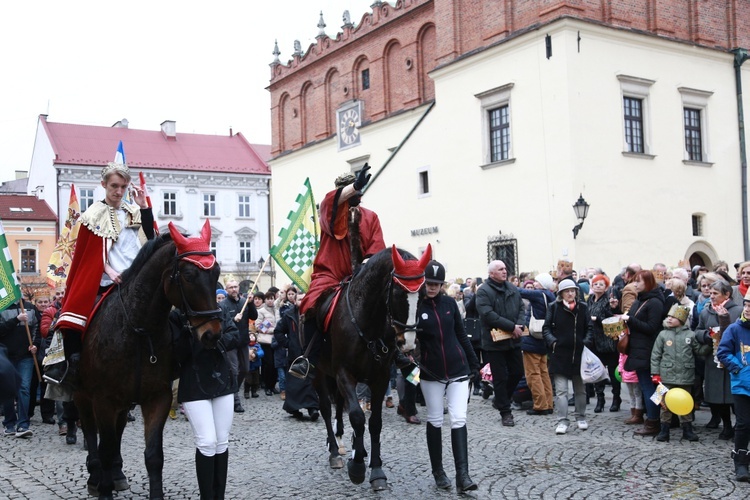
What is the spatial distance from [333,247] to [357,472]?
223 centimetres

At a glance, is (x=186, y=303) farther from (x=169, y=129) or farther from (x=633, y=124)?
(x=169, y=129)

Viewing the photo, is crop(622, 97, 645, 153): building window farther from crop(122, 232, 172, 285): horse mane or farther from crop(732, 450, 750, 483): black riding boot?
crop(122, 232, 172, 285): horse mane

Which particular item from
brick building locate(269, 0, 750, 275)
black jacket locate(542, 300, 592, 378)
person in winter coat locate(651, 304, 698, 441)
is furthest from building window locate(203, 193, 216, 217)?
person in winter coat locate(651, 304, 698, 441)

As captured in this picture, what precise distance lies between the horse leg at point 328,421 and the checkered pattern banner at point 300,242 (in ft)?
14.5

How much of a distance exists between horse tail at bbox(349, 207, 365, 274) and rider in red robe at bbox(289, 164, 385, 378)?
3 cm

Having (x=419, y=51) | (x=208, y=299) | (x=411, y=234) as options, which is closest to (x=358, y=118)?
(x=419, y=51)

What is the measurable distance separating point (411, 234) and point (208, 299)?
24875 mm

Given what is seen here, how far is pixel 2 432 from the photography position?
37.4 ft

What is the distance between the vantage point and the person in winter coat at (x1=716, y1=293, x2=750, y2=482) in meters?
7.15

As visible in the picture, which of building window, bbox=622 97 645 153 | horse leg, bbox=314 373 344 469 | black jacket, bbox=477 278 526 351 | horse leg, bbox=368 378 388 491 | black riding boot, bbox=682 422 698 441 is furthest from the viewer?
building window, bbox=622 97 645 153

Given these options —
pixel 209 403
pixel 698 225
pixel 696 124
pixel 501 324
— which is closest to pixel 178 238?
pixel 209 403

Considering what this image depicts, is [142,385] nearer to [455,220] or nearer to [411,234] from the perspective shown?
[455,220]

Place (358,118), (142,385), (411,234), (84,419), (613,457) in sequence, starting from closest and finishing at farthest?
(142,385)
(84,419)
(613,457)
(411,234)
(358,118)

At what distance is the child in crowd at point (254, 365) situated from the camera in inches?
602
